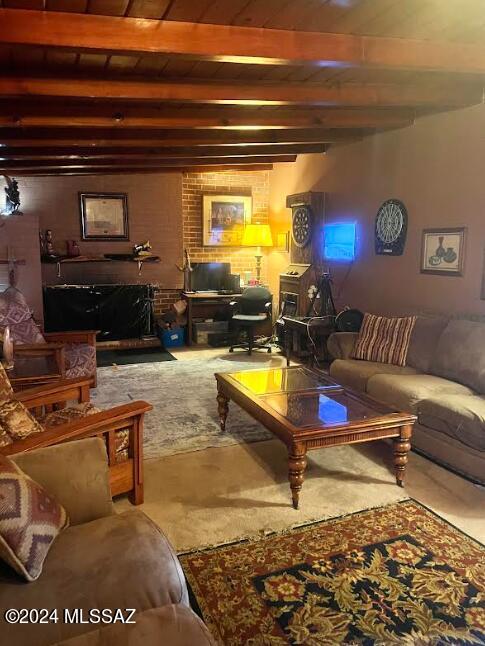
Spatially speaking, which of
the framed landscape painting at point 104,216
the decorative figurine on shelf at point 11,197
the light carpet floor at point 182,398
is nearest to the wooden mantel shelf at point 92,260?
the framed landscape painting at point 104,216

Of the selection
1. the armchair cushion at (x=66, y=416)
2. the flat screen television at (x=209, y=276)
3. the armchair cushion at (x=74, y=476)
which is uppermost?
the flat screen television at (x=209, y=276)

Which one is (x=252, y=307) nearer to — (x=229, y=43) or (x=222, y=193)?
(x=222, y=193)

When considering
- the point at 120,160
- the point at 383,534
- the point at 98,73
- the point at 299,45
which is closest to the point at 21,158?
the point at 120,160

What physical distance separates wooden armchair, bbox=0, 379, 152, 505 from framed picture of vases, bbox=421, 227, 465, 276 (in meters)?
2.81

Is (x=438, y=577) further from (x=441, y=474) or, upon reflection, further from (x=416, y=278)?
(x=416, y=278)

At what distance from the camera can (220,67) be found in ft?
10.1

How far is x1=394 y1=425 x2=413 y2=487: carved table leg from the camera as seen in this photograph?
277 centimetres

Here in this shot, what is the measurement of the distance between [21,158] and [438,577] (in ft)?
16.2

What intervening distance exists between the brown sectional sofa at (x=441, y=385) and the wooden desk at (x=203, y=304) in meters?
2.88

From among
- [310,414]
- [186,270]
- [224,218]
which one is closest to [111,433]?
[310,414]

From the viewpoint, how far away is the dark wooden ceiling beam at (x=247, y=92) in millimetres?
2979

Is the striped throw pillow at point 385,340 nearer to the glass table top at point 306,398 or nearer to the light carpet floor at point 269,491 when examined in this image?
the glass table top at point 306,398

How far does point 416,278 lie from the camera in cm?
452

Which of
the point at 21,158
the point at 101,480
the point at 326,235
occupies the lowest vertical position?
the point at 101,480
